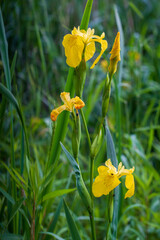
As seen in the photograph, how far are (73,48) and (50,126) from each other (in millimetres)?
208

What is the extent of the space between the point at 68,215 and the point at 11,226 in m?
0.19

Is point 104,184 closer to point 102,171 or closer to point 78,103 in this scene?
point 102,171

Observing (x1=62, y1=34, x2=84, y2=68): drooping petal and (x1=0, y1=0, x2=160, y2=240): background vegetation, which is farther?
(x1=0, y1=0, x2=160, y2=240): background vegetation

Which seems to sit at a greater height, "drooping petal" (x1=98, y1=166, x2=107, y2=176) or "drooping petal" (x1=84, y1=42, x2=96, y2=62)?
"drooping petal" (x1=84, y1=42, x2=96, y2=62)

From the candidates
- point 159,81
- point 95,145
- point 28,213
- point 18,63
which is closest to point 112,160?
point 95,145

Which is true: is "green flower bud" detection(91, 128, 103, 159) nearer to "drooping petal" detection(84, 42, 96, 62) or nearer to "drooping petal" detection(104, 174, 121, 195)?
"drooping petal" detection(104, 174, 121, 195)

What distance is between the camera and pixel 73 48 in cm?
46

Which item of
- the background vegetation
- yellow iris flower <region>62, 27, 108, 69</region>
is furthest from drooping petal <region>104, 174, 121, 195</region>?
yellow iris flower <region>62, 27, 108, 69</region>

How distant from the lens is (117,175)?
457 millimetres

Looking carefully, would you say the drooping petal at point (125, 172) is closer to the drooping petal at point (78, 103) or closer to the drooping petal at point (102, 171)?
the drooping petal at point (102, 171)

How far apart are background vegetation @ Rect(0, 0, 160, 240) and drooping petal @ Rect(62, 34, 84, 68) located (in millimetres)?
151

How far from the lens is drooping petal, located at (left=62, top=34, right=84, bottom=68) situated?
45 cm

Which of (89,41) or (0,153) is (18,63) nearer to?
(0,153)

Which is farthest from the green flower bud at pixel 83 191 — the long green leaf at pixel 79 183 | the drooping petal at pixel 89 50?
the drooping petal at pixel 89 50
